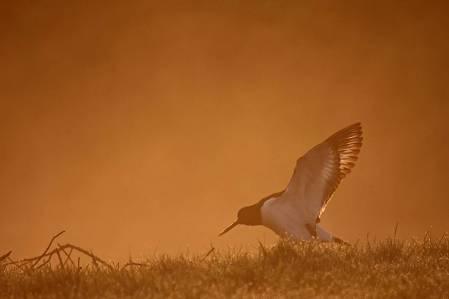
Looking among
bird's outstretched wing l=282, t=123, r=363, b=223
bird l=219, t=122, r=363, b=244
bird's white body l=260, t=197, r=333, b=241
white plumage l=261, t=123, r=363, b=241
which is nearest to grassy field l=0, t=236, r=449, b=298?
bird's white body l=260, t=197, r=333, b=241

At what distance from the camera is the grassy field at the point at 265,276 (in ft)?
19.1

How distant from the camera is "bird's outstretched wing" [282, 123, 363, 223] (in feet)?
37.5

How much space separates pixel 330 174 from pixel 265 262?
17.7 ft

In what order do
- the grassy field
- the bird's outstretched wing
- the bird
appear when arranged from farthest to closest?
the bird's outstretched wing < the bird < the grassy field

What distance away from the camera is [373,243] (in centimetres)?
750

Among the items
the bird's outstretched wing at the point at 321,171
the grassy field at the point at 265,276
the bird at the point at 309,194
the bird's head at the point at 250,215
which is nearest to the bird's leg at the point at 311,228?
the bird at the point at 309,194

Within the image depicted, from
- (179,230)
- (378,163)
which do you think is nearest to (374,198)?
(179,230)

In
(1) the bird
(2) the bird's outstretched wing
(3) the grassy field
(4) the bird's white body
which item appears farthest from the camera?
(2) the bird's outstretched wing

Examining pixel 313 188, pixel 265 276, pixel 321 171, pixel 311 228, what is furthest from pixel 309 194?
pixel 265 276

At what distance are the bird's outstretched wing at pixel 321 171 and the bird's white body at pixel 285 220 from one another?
0.20 meters

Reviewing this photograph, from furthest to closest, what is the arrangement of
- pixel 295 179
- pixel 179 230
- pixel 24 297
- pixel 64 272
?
pixel 179 230, pixel 295 179, pixel 64 272, pixel 24 297

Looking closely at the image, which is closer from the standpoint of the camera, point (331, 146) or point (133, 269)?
point (133, 269)

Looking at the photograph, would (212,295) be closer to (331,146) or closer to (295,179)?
(295,179)

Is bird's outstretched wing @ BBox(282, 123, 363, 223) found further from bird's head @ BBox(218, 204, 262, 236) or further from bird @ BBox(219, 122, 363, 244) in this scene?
bird's head @ BBox(218, 204, 262, 236)
